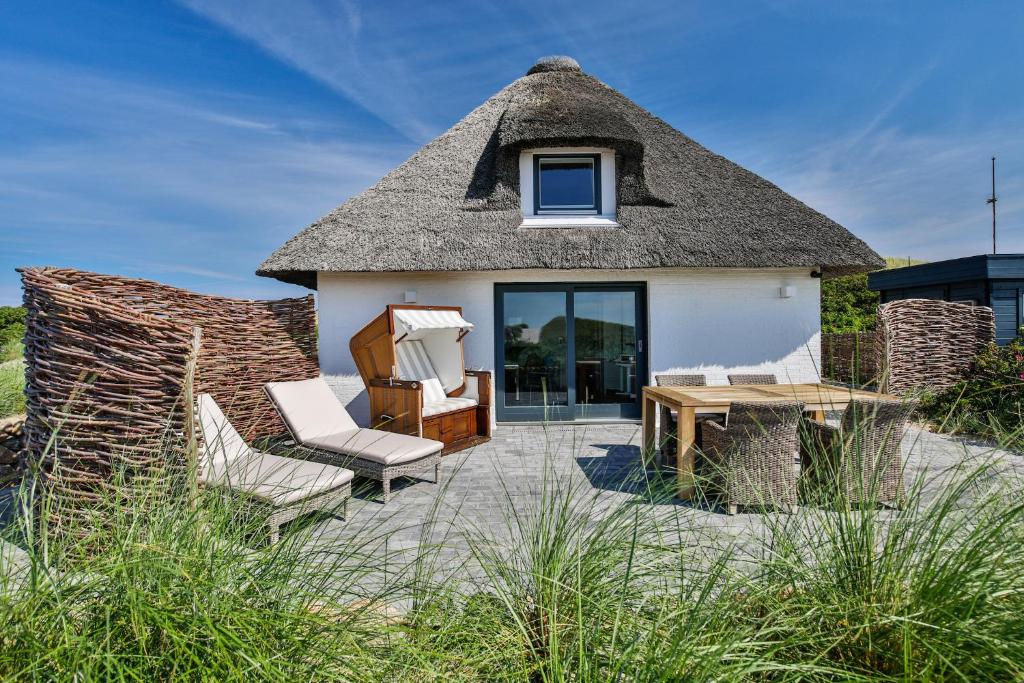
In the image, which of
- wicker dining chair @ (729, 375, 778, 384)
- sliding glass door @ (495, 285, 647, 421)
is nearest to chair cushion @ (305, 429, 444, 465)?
sliding glass door @ (495, 285, 647, 421)

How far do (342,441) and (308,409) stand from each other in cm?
80

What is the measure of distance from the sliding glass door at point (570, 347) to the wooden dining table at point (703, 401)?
269 centimetres

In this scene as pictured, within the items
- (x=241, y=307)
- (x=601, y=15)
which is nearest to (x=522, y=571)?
(x=241, y=307)

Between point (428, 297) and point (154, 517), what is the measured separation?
7.07 m

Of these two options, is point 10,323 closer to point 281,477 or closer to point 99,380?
point 99,380

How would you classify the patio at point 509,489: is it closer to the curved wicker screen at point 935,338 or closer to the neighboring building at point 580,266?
the neighboring building at point 580,266

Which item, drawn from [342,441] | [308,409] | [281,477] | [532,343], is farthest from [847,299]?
[281,477]

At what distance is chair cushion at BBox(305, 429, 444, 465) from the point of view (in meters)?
4.76

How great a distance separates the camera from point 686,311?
8.65m

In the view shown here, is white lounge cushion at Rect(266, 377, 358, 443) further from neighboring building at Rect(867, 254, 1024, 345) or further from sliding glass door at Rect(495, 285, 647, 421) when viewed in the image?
neighboring building at Rect(867, 254, 1024, 345)

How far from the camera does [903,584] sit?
162 centimetres

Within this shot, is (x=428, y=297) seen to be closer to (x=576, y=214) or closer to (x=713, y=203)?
(x=576, y=214)

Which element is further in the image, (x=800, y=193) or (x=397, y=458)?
(x=800, y=193)

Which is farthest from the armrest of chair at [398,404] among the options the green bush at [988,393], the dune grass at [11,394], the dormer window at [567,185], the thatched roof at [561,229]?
the green bush at [988,393]
